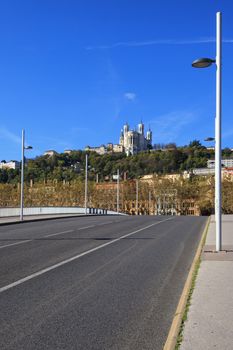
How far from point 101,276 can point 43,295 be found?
7.49 feet

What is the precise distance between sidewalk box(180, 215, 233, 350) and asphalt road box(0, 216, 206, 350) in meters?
0.39

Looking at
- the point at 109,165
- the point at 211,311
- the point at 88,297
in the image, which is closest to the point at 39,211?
the point at 88,297

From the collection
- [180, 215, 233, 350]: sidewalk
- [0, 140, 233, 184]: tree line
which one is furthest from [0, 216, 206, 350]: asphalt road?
[0, 140, 233, 184]: tree line

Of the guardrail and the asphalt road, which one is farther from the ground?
the asphalt road

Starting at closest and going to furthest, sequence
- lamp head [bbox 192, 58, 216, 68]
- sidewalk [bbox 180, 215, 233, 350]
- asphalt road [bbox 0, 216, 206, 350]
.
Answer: sidewalk [bbox 180, 215, 233, 350]
asphalt road [bbox 0, 216, 206, 350]
lamp head [bbox 192, 58, 216, 68]

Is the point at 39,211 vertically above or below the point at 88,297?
below

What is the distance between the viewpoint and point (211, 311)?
686 cm

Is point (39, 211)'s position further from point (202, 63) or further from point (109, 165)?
point (109, 165)

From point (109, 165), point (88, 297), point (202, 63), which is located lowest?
point (88, 297)

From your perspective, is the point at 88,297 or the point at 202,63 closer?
the point at 88,297

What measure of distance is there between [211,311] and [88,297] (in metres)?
2.37

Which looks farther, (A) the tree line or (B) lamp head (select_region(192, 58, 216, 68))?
(A) the tree line

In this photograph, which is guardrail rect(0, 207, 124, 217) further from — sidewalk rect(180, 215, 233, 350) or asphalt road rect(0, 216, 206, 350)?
sidewalk rect(180, 215, 233, 350)

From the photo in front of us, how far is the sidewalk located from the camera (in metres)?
5.43
